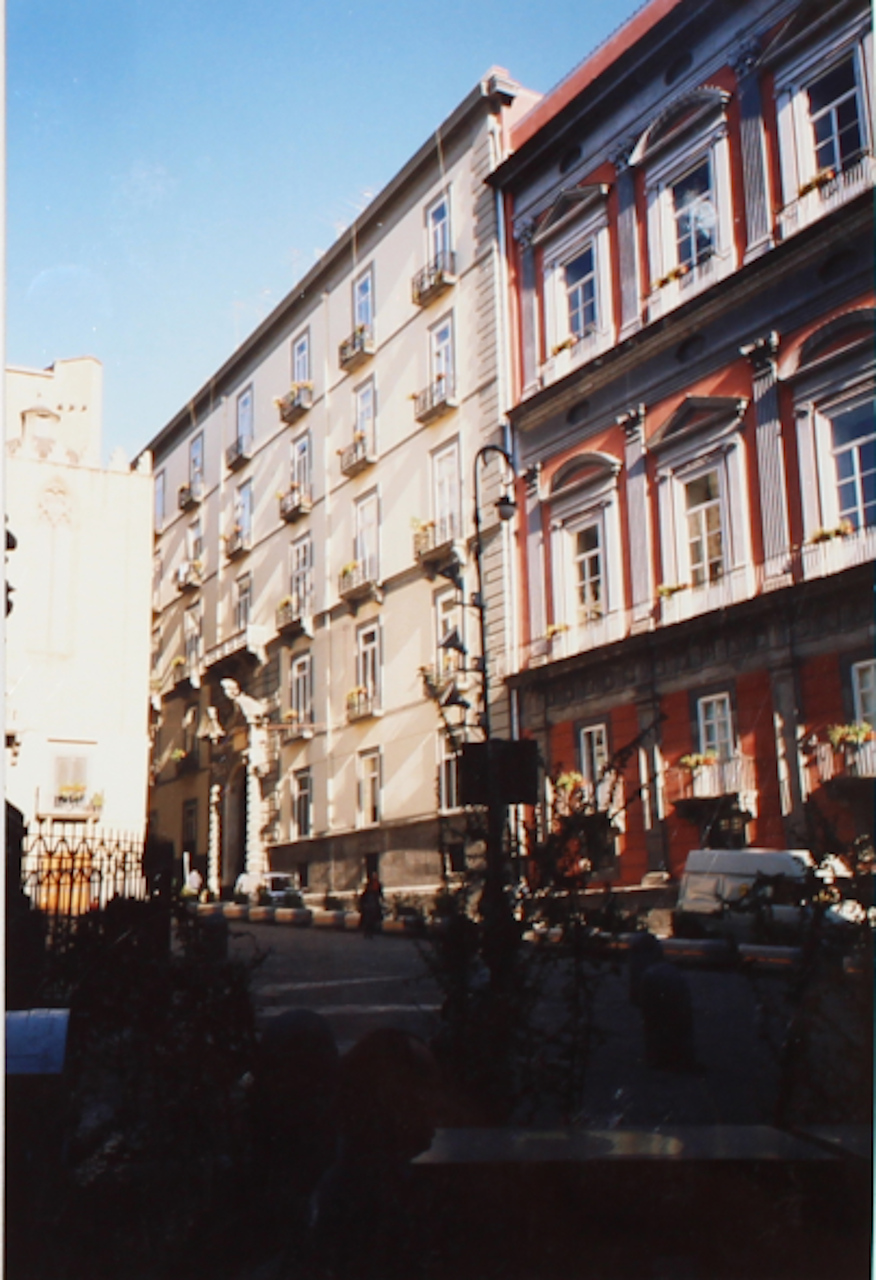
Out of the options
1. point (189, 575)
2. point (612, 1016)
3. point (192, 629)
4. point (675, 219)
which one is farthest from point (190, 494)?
point (612, 1016)

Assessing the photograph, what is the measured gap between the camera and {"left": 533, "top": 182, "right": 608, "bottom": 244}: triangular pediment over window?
2662 mm

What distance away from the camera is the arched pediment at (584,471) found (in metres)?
2.56

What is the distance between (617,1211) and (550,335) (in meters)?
1.79

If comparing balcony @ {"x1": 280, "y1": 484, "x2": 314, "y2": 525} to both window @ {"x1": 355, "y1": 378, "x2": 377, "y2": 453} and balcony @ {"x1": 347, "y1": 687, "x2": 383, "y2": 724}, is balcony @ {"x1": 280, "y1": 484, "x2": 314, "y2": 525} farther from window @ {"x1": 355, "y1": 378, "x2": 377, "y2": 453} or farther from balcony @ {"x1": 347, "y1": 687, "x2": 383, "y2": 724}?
balcony @ {"x1": 347, "y1": 687, "x2": 383, "y2": 724}

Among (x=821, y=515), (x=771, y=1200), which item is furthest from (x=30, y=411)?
(x=771, y=1200)

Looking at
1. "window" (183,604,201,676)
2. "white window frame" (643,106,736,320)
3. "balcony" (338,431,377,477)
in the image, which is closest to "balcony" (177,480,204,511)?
"window" (183,604,201,676)

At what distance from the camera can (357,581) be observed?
2637mm

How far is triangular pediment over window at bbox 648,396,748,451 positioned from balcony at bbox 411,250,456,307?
61 cm

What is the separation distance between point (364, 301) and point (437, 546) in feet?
2.05

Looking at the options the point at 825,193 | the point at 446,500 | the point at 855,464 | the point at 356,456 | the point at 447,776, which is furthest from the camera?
the point at 356,456

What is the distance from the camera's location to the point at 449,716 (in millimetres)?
2514

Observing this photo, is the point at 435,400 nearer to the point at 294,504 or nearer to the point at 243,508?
the point at 294,504

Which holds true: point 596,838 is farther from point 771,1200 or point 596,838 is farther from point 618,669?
point 771,1200

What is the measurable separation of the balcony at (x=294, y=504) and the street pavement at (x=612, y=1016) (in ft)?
3.01
